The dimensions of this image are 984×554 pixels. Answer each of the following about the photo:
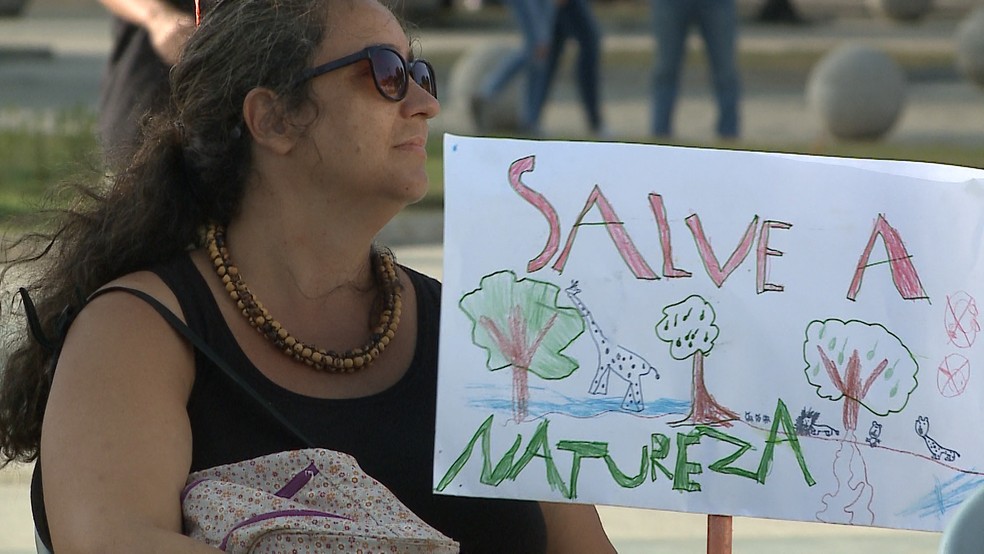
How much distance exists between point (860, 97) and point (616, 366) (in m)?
8.95

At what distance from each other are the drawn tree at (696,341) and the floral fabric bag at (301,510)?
0.35 meters

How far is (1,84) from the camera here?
12.8 metres

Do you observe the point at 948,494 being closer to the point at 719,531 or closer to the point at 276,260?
the point at 719,531

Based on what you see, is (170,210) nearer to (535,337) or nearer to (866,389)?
(535,337)

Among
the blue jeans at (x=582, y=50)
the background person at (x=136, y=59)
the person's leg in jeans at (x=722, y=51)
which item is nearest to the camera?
the background person at (x=136, y=59)

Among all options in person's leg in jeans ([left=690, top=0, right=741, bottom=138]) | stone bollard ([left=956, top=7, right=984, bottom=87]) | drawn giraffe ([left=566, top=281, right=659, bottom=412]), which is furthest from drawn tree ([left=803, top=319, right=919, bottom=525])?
stone bollard ([left=956, top=7, right=984, bottom=87])

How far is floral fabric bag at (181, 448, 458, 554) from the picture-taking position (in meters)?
1.91

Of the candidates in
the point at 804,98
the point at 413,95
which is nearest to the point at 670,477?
the point at 413,95

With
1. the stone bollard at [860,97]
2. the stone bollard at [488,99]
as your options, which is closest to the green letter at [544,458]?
the stone bollard at [488,99]

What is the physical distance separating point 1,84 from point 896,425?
11749mm

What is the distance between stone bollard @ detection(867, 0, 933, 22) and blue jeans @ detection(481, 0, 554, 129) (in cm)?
1096

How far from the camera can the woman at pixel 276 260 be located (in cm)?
207

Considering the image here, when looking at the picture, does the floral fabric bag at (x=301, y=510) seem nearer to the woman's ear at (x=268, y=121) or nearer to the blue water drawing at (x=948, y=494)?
the woman's ear at (x=268, y=121)

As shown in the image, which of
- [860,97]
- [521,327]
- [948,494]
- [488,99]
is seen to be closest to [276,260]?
[521,327]
